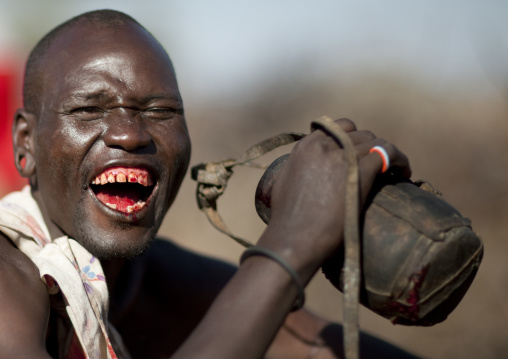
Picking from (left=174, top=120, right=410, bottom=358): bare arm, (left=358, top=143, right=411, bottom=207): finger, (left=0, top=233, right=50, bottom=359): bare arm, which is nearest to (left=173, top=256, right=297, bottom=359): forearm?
(left=174, top=120, right=410, bottom=358): bare arm

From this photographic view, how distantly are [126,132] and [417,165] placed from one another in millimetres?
5306

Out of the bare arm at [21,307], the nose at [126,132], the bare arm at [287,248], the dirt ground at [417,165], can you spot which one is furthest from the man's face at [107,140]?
→ the dirt ground at [417,165]

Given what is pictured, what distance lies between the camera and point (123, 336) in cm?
342

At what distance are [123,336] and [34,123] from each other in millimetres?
1267

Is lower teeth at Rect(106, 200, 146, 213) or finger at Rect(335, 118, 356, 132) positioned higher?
finger at Rect(335, 118, 356, 132)

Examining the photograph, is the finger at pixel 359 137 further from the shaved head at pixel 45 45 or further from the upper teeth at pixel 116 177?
the shaved head at pixel 45 45

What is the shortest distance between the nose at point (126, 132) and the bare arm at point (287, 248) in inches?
31.0

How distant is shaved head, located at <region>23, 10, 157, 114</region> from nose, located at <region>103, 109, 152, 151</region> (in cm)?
43

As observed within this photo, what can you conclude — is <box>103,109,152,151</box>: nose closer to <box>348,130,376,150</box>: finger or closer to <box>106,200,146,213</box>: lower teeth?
<box>106,200,146,213</box>: lower teeth

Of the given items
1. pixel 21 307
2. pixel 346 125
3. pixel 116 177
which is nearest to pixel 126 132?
pixel 116 177

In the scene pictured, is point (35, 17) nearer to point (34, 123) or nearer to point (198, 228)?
point (198, 228)

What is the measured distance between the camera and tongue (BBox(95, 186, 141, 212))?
8.58ft

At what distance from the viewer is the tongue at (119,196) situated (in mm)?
2615

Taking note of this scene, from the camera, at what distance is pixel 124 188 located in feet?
8.95
